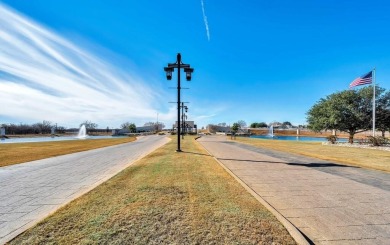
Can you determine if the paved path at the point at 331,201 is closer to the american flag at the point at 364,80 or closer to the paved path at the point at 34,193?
the paved path at the point at 34,193

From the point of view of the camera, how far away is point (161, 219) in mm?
4062

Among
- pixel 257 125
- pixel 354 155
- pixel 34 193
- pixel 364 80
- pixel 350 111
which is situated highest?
pixel 364 80

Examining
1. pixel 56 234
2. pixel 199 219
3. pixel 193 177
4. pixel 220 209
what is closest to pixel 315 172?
pixel 193 177

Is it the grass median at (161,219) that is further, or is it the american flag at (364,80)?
the american flag at (364,80)

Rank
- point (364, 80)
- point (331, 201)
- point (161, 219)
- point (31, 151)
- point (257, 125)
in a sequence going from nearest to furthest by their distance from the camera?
Answer: point (161, 219)
point (331, 201)
point (31, 151)
point (364, 80)
point (257, 125)

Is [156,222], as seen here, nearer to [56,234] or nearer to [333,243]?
[56,234]

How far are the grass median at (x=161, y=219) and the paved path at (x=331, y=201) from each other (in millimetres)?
710

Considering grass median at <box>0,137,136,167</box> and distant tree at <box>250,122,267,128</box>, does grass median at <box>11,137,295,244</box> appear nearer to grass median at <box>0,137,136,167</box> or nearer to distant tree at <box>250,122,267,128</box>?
grass median at <box>0,137,136,167</box>

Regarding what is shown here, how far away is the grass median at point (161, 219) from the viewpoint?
3.42 metres

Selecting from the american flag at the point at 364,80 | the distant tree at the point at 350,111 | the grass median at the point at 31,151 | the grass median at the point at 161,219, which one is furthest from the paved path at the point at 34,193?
the distant tree at the point at 350,111

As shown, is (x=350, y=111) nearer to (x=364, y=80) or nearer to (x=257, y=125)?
(x=364, y=80)

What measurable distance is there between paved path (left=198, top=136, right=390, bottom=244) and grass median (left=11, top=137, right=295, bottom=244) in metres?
0.71

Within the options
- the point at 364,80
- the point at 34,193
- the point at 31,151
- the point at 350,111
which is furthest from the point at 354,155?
the point at 31,151

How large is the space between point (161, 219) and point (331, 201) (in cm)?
412
